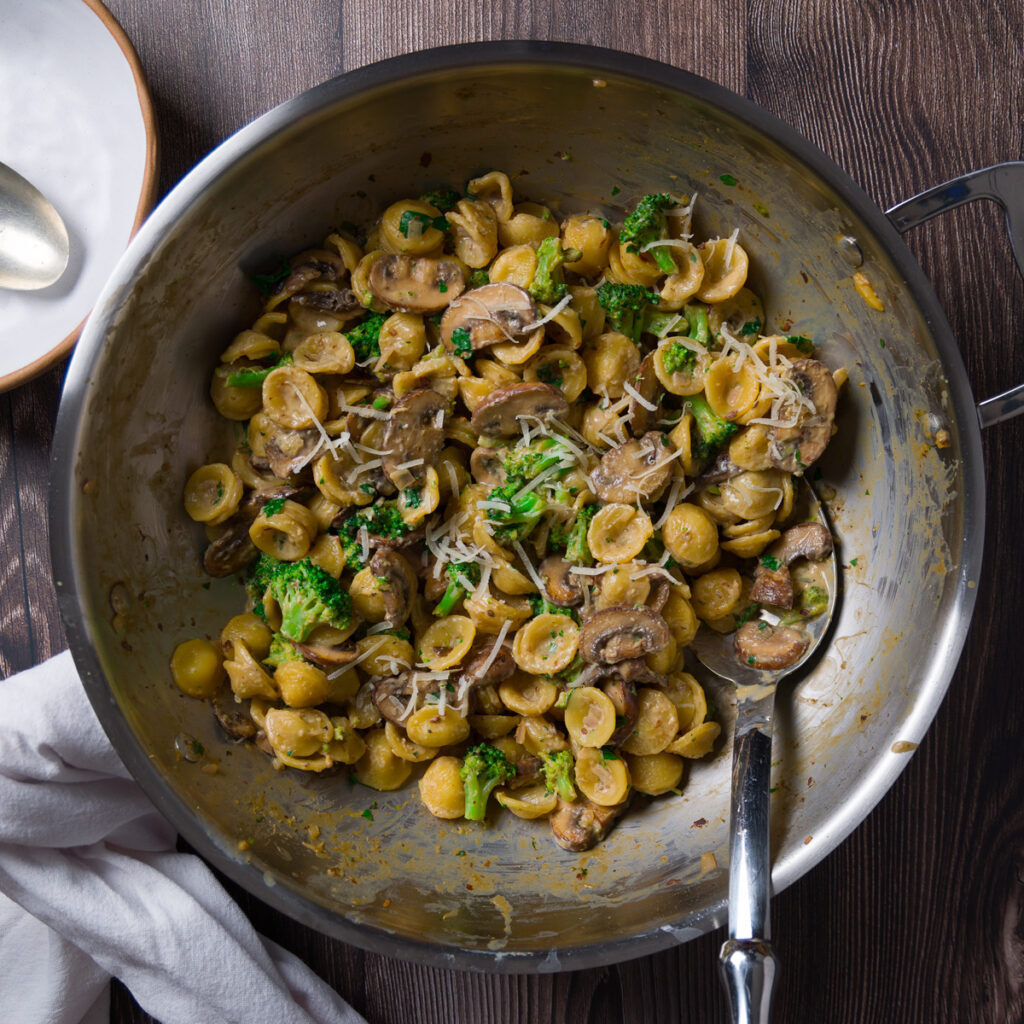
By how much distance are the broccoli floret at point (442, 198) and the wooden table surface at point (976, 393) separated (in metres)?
0.64

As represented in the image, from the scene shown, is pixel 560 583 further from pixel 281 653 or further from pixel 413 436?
pixel 281 653

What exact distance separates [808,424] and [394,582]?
1.31 meters

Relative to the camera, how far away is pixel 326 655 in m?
2.69

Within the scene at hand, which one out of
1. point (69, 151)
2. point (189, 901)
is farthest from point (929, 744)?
point (69, 151)

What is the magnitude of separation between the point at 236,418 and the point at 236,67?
4.20 feet

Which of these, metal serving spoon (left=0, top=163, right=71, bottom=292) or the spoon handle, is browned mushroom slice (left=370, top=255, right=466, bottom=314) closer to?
metal serving spoon (left=0, top=163, right=71, bottom=292)

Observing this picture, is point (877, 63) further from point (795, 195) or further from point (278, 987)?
point (278, 987)

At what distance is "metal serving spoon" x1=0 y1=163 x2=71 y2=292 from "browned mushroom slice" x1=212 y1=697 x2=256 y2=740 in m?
1.59

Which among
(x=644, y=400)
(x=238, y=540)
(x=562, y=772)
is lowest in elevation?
(x=562, y=772)

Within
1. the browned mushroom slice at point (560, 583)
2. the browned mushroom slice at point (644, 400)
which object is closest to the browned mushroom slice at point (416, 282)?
the browned mushroom slice at point (644, 400)

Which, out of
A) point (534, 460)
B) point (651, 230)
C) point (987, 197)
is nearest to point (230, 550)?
point (534, 460)

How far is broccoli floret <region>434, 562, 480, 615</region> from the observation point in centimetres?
275

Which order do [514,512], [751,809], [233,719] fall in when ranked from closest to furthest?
[751,809], [514,512], [233,719]

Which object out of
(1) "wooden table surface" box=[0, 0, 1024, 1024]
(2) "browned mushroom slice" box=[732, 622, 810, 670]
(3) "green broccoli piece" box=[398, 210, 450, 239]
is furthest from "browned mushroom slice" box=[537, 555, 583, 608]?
(1) "wooden table surface" box=[0, 0, 1024, 1024]
